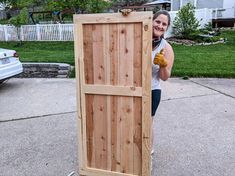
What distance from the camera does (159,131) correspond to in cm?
414

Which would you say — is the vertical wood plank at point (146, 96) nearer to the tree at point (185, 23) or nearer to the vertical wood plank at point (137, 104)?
the vertical wood plank at point (137, 104)

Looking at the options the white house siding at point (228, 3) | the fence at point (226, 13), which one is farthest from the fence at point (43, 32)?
the white house siding at point (228, 3)

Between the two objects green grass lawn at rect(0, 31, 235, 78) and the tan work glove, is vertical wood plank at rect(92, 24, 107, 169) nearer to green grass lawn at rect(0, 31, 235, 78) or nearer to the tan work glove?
the tan work glove

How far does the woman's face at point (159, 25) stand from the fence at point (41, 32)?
11703 mm

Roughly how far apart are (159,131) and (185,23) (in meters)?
10.5

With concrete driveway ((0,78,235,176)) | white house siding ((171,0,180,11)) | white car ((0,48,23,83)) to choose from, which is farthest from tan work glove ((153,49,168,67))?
white house siding ((171,0,180,11))

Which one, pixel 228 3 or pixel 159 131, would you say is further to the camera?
pixel 228 3

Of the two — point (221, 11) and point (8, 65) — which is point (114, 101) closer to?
point (8, 65)

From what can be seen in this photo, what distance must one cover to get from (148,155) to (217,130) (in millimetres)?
1817

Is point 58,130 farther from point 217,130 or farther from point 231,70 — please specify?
point 231,70

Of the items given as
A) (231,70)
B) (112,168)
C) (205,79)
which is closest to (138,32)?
(112,168)

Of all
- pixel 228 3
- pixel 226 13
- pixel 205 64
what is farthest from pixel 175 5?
pixel 205 64

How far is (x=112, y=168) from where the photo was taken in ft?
9.32

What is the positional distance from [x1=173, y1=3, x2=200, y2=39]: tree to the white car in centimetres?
882
